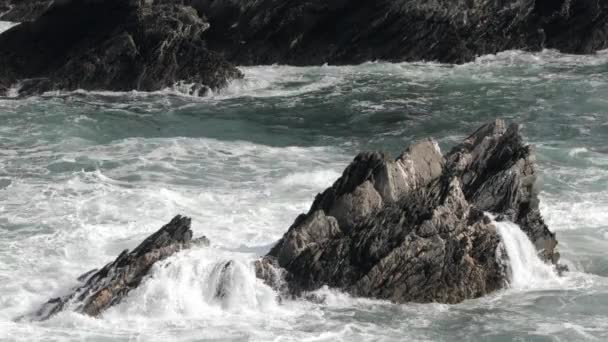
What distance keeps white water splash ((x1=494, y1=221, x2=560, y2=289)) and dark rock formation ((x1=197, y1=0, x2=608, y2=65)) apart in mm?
23515

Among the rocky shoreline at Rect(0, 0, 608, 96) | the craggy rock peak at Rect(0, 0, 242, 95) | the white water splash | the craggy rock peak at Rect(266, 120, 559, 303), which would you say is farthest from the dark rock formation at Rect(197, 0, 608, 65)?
the white water splash

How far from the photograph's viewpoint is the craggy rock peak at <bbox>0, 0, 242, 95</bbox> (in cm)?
3581

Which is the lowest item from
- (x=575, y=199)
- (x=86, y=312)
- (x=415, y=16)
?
(x=86, y=312)

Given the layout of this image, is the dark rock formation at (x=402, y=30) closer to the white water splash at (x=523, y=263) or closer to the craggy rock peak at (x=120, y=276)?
the white water splash at (x=523, y=263)

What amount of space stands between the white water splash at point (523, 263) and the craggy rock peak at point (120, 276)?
561 centimetres

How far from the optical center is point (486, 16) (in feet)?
137

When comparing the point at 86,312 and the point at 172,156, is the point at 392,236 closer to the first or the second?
the point at 86,312

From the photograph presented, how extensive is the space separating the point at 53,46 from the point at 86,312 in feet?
79.5

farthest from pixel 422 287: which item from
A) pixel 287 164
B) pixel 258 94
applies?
pixel 258 94

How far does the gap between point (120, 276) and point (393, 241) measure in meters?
4.69

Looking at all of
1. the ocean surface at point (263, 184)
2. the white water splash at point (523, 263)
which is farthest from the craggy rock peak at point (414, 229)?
the ocean surface at point (263, 184)

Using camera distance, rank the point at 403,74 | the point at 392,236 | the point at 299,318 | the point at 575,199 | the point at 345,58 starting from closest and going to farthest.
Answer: the point at 299,318 < the point at 392,236 < the point at 575,199 < the point at 403,74 < the point at 345,58

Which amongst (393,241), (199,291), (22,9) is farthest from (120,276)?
(22,9)

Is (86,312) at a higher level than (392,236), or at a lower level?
lower
